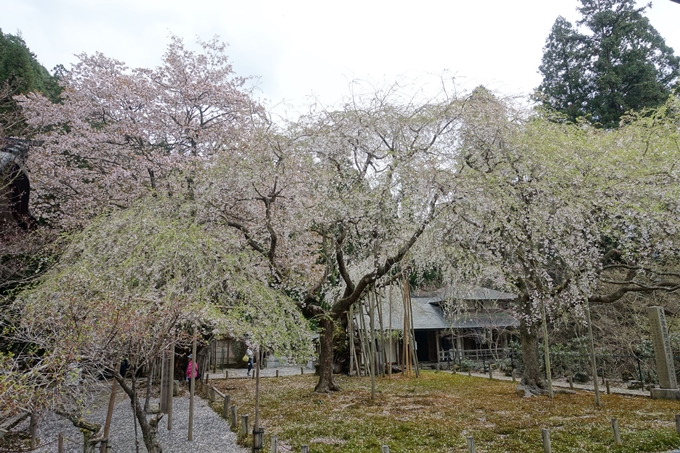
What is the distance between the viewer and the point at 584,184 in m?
9.75

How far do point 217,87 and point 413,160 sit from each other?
733 cm

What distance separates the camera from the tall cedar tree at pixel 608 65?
2061 centimetres

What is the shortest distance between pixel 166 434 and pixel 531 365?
9464 mm

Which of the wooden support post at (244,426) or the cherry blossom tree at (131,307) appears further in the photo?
the wooden support post at (244,426)

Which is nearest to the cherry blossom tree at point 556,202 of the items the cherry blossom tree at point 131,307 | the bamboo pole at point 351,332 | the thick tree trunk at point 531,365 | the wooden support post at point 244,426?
the thick tree trunk at point 531,365

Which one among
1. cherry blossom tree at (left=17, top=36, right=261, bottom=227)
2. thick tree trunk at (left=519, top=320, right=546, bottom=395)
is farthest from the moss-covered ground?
cherry blossom tree at (left=17, top=36, right=261, bottom=227)

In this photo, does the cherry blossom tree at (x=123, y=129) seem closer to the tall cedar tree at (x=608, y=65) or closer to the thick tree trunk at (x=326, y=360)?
the thick tree trunk at (x=326, y=360)

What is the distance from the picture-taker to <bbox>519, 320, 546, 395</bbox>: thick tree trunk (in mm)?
11391

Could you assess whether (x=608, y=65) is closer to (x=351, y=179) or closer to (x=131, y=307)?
(x=351, y=179)

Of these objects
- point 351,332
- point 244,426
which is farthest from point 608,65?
point 244,426

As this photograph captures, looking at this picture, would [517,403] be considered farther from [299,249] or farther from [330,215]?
[299,249]

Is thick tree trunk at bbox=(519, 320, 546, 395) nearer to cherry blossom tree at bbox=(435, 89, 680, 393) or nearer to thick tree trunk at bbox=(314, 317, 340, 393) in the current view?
cherry blossom tree at bbox=(435, 89, 680, 393)

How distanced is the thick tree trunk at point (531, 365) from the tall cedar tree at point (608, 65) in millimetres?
13453

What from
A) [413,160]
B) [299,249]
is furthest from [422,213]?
[299,249]
